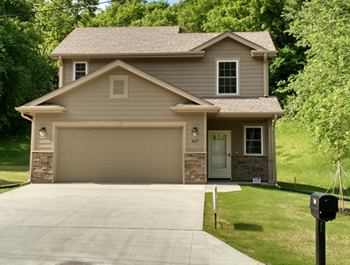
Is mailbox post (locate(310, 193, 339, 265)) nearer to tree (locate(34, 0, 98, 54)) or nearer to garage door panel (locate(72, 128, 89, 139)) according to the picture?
garage door panel (locate(72, 128, 89, 139))

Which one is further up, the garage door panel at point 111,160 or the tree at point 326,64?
the tree at point 326,64

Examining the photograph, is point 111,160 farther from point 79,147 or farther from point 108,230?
point 108,230

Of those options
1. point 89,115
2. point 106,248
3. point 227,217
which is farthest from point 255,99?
point 106,248

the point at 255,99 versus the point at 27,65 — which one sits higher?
the point at 27,65

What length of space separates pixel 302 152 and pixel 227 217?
15439 millimetres

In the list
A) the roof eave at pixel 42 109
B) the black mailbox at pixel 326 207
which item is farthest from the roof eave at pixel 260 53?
the black mailbox at pixel 326 207

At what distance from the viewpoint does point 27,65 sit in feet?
90.5

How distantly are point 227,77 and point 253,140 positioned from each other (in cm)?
312

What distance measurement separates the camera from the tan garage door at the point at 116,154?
13633 millimetres

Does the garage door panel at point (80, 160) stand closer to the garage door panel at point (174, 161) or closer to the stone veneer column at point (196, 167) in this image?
the garage door panel at point (174, 161)

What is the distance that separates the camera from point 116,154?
13.8 metres

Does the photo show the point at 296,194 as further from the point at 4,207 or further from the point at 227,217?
the point at 4,207

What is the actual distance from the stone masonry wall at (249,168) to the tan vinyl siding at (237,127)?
34 cm

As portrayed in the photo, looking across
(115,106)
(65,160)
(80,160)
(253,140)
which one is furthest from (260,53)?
(65,160)
